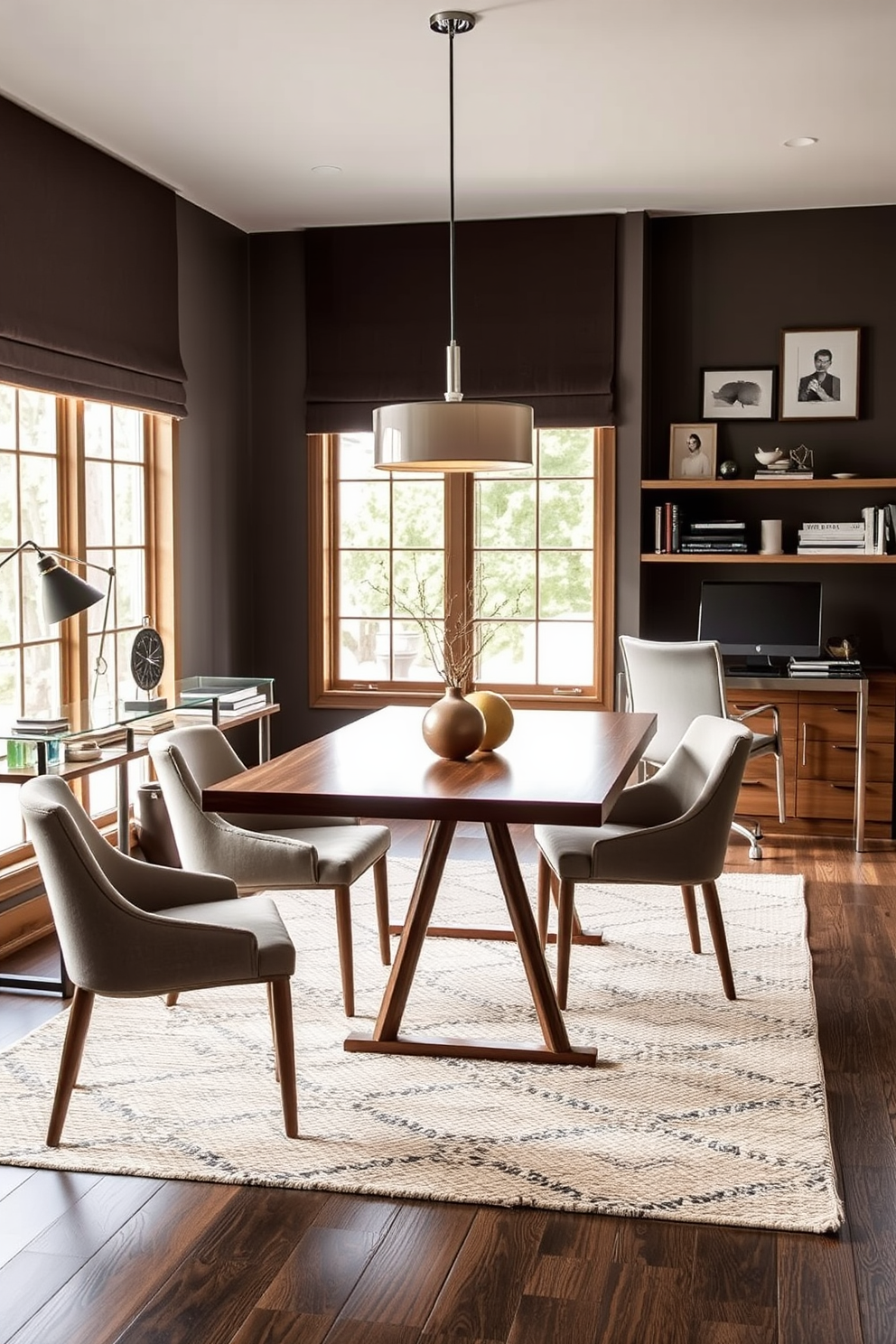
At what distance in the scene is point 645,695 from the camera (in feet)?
17.9

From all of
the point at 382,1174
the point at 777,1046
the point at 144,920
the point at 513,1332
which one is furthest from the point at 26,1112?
the point at 777,1046

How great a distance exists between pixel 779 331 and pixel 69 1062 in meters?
4.71

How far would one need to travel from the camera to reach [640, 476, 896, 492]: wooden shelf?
19.0 feet

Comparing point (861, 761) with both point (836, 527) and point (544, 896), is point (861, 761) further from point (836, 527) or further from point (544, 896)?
point (544, 896)

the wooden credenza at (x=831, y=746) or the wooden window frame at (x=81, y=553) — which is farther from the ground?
the wooden window frame at (x=81, y=553)

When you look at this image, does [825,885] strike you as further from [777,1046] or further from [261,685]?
[261,685]

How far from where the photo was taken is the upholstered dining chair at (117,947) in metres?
2.76

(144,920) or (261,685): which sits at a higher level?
(261,685)

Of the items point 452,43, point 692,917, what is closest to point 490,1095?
point 692,917

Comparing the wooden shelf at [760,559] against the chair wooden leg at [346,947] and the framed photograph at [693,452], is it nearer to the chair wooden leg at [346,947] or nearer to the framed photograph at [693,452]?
the framed photograph at [693,452]

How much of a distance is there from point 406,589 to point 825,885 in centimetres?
247

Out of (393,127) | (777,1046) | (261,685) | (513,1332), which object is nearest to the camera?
(513,1332)

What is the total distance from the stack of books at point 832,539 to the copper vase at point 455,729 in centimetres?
292

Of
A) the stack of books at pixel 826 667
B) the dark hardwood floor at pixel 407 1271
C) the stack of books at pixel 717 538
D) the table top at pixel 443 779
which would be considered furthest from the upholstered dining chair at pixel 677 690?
the dark hardwood floor at pixel 407 1271
